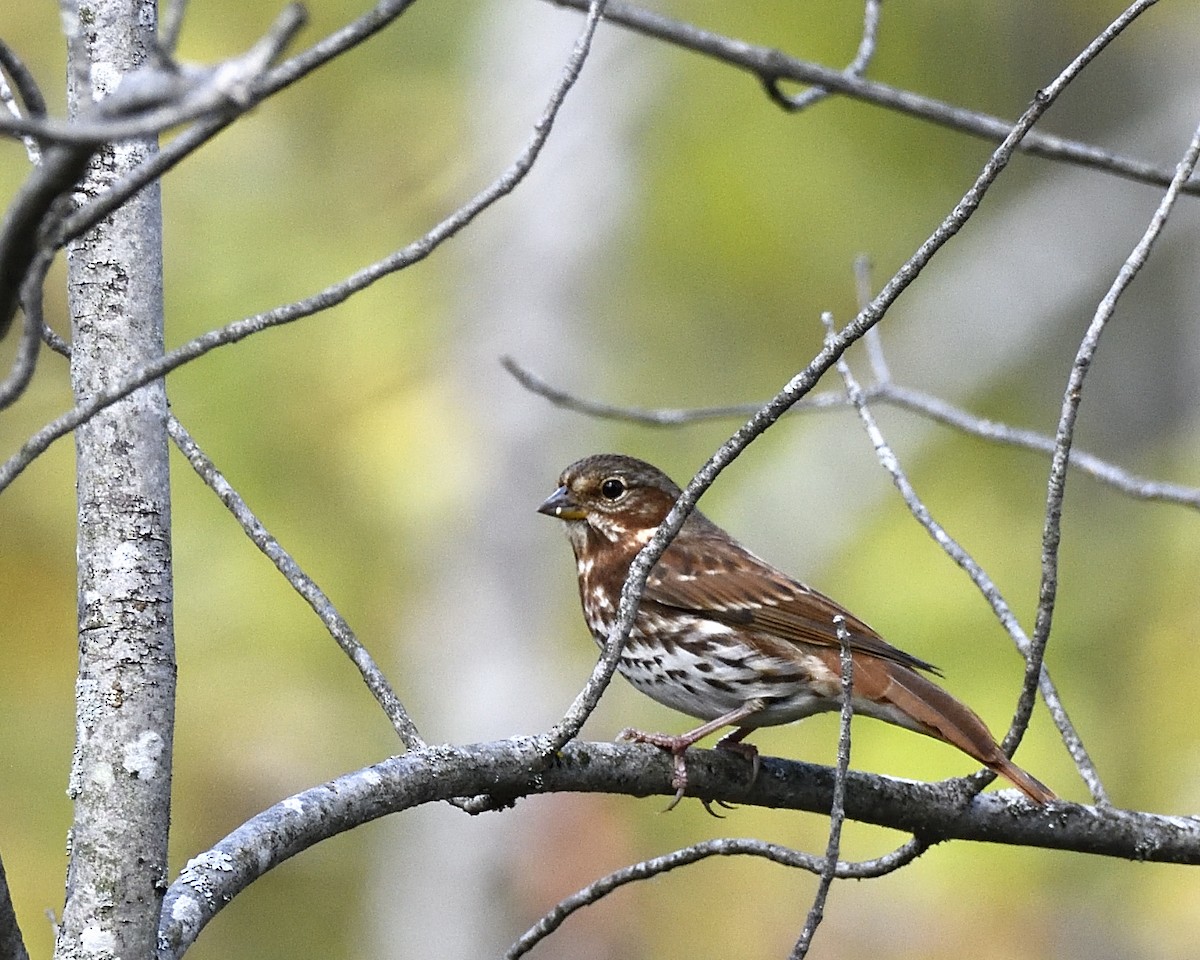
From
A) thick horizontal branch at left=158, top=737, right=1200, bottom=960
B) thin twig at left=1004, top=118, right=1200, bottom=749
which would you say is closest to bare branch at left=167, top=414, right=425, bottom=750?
thick horizontal branch at left=158, top=737, right=1200, bottom=960

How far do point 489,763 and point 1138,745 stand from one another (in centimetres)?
913

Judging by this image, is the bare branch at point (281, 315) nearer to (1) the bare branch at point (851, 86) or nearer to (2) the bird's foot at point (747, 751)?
(1) the bare branch at point (851, 86)

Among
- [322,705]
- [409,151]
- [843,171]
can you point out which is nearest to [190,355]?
[322,705]

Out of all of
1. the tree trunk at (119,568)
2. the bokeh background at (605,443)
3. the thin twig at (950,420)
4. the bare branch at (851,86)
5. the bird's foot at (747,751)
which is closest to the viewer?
the tree trunk at (119,568)

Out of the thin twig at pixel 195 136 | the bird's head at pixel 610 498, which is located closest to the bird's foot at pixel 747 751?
the bird's head at pixel 610 498

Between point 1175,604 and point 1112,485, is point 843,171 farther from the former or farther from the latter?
point 1112,485

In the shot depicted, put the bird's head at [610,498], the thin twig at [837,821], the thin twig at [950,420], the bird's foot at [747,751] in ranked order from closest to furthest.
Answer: the thin twig at [837,821]
the bird's foot at [747,751]
the thin twig at [950,420]
the bird's head at [610,498]

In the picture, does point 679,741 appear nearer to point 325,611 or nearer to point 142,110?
point 325,611

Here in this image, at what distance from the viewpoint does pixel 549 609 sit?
11.5m

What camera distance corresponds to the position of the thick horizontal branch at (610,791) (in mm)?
2297

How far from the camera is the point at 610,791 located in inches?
120

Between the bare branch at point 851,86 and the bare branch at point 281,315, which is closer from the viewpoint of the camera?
the bare branch at point 281,315

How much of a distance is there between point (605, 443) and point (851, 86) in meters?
8.68

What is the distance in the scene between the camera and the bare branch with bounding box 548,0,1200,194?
3.81 meters
